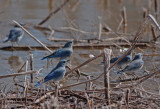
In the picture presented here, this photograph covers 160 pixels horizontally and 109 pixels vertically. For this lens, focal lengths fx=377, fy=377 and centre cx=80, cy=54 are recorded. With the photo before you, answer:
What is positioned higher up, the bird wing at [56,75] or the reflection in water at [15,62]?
the reflection in water at [15,62]

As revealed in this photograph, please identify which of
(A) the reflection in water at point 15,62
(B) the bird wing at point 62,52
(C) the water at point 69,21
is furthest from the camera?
(C) the water at point 69,21

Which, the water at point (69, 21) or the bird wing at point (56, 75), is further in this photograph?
the water at point (69, 21)

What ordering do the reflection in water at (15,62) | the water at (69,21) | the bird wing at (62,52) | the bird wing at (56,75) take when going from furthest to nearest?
1. the water at (69,21)
2. the reflection in water at (15,62)
3. the bird wing at (62,52)
4. the bird wing at (56,75)

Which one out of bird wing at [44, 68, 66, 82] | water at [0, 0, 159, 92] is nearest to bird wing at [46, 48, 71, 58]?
water at [0, 0, 159, 92]

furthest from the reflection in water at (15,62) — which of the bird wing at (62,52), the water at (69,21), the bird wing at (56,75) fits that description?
the bird wing at (56,75)

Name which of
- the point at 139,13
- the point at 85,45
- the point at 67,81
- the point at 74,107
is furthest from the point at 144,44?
the point at 74,107

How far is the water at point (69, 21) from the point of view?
27.7 feet

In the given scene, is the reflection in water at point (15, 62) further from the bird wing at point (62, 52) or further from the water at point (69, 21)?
the bird wing at point (62, 52)

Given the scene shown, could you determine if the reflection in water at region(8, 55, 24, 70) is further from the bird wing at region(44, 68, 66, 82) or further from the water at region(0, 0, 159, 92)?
the bird wing at region(44, 68, 66, 82)

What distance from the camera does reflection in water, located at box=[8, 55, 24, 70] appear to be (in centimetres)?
824

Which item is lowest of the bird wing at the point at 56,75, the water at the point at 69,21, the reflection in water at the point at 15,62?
the bird wing at the point at 56,75

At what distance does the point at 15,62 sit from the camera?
8.65 m

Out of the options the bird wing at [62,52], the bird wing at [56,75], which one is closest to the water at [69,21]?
the bird wing at [62,52]

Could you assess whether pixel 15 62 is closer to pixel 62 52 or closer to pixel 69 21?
pixel 62 52
